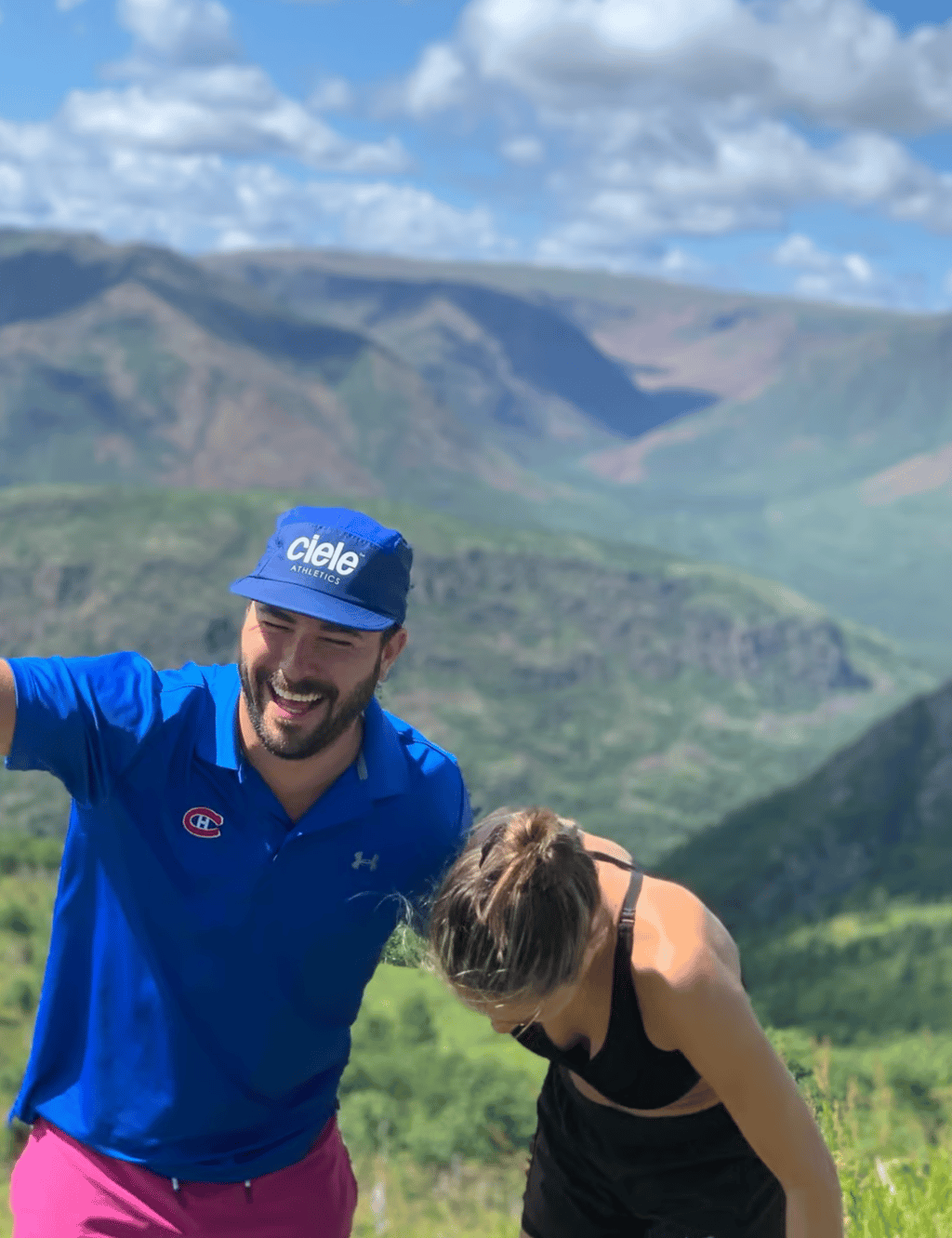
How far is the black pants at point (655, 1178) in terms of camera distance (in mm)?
4027

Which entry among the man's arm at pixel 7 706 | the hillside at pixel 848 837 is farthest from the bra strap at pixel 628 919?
the hillside at pixel 848 837

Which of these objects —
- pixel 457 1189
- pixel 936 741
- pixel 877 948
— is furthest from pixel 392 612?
pixel 936 741

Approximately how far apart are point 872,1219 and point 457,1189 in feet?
13.6

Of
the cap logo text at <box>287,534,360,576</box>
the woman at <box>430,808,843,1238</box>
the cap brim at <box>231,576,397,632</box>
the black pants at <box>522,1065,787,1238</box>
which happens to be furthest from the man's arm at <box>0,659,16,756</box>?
the black pants at <box>522,1065,787,1238</box>

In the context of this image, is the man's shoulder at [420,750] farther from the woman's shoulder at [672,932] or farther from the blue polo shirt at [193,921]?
the woman's shoulder at [672,932]

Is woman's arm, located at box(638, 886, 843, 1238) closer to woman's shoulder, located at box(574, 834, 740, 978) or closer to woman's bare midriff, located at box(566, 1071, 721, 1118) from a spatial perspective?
woman's shoulder, located at box(574, 834, 740, 978)

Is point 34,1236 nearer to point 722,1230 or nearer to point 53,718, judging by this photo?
point 53,718

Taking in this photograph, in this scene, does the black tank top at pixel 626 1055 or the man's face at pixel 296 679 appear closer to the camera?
the black tank top at pixel 626 1055

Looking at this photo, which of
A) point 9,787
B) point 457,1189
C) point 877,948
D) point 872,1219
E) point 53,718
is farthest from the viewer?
point 9,787

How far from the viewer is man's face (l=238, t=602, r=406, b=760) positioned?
4121mm

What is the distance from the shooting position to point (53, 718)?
3.88m

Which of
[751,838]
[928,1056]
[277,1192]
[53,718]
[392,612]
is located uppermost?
[392,612]

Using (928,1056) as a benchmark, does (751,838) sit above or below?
below

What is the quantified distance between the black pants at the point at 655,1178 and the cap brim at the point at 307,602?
1.47 meters
